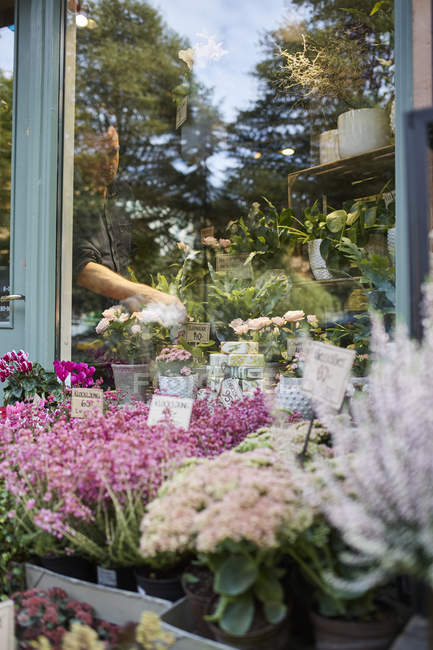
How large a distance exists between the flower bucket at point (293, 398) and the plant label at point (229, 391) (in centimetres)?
22

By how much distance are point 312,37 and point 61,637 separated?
3.02 meters

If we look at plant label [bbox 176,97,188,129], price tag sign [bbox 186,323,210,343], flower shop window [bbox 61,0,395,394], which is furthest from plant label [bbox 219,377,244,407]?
plant label [bbox 176,97,188,129]

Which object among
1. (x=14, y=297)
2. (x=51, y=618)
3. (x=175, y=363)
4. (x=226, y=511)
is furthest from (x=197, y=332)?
(x=226, y=511)

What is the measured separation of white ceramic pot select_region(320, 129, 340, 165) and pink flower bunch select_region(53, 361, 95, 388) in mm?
1424

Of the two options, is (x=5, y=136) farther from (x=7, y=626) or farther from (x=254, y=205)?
(x=7, y=626)

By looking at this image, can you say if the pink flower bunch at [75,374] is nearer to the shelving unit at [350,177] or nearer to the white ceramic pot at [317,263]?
the white ceramic pot at [317,263]

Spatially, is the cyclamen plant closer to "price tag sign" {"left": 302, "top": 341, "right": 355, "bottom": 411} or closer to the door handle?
the door handle

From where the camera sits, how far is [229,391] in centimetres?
217

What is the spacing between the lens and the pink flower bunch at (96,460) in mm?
1182

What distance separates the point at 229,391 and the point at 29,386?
0.77 m

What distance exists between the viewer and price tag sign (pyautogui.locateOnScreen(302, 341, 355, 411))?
112 centimetres

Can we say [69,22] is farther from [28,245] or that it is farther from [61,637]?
[61,637]

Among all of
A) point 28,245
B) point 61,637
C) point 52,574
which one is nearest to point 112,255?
point 28,245

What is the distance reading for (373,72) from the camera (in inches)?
99.4
